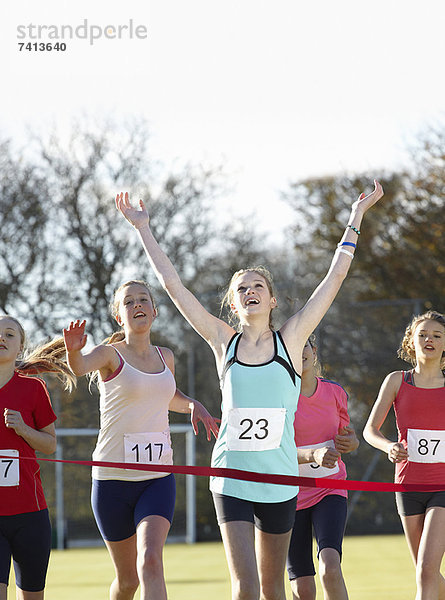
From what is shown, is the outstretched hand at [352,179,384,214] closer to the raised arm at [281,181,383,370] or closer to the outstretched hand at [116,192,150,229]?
the raised arm at [281,181,383,370]

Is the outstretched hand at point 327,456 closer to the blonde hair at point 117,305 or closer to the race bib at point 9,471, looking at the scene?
the blonde hair at point 117,305

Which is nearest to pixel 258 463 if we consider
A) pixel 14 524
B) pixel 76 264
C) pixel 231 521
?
pixel 231 521

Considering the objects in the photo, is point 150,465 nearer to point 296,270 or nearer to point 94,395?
point 94,395

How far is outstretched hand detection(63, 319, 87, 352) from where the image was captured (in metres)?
4.29

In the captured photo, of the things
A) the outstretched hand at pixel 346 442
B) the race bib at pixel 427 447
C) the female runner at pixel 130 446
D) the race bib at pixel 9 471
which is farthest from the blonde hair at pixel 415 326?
the race bib at pixel 9 471

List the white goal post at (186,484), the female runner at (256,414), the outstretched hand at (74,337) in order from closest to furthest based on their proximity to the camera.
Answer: the female runner at (256,414) → the outstretched hand at (74,337) → the white goal post at (186,484)

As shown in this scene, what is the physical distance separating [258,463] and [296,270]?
13774 mm

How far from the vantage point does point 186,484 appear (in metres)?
14.7

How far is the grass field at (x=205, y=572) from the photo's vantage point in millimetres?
8625

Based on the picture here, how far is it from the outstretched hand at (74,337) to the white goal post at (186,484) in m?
9.67

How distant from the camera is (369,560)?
11.5 m

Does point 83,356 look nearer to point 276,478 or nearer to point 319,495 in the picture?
point 276,478

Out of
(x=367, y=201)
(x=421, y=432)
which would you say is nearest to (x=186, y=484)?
(x=421, y=432)

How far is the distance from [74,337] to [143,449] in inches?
34.5
